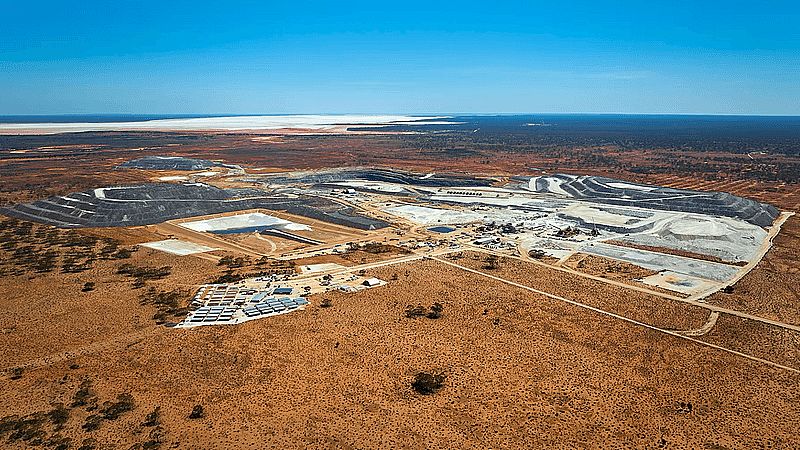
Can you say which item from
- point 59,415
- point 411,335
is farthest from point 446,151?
point 59,415

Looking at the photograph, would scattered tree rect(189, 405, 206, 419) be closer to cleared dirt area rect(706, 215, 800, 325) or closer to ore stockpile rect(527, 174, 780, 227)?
cleared dirt area rect(706, 215, 800, 325)

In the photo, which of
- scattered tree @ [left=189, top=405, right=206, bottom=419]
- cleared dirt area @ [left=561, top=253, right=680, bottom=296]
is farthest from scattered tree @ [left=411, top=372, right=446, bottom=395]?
cleared dirt area @ [left=561, top=253, right=680, bottom=296]

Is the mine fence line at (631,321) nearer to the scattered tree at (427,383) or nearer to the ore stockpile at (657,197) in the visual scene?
the scattered tree at (427,383)

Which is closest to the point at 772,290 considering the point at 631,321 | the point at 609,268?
the point at 609,268

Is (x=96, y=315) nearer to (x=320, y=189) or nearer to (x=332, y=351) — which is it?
(x=332, y=351)

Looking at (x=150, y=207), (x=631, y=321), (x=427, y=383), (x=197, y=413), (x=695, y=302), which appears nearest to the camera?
(x=197, y=413)

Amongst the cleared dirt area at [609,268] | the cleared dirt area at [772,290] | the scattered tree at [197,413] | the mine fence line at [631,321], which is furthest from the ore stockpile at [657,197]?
the scattered tree at [197,413]

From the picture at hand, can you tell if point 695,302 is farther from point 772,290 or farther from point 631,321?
point 772,290
